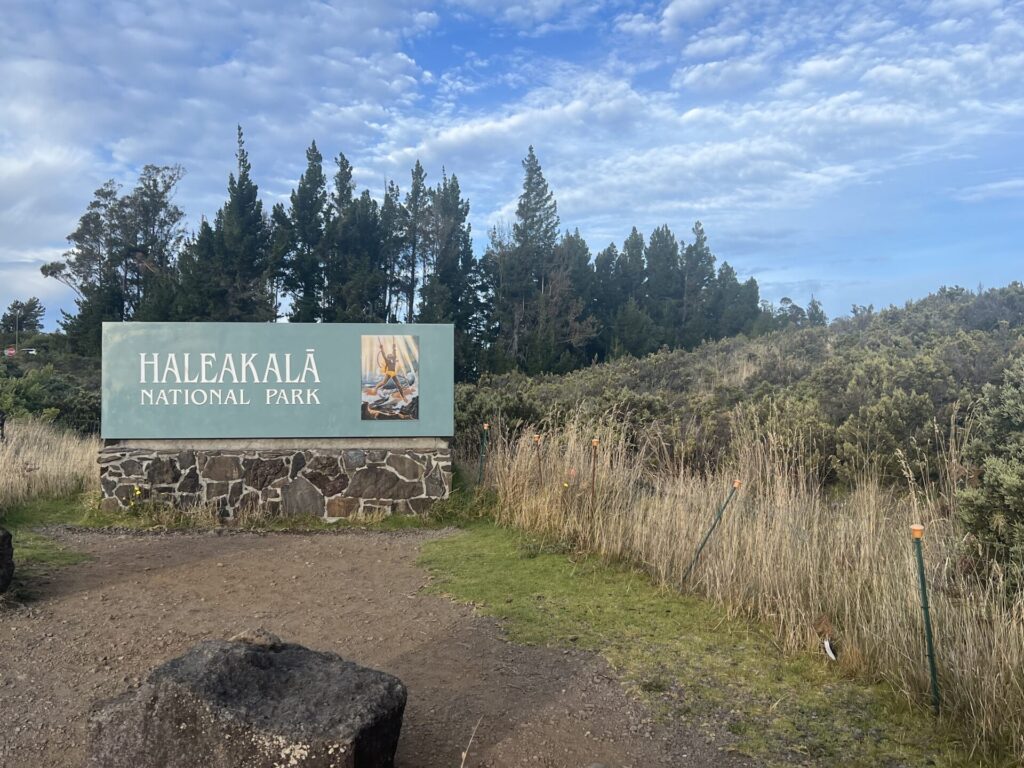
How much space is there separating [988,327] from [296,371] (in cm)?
1192

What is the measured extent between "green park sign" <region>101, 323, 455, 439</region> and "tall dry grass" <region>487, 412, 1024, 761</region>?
2131 mm

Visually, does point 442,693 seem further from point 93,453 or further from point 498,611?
point 93,453

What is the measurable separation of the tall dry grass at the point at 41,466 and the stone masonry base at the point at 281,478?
125cm

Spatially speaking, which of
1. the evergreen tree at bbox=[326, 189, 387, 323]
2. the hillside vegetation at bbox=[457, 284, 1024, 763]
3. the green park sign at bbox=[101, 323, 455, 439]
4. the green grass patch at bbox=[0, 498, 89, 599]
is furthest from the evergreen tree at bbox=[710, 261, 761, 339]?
the green grass patch at bbox=[0, 498, 89, 599]

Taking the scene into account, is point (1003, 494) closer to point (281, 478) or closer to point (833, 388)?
point (833, 388)

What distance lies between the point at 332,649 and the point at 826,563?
128 inches

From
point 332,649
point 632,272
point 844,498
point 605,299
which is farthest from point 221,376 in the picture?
point 632,272

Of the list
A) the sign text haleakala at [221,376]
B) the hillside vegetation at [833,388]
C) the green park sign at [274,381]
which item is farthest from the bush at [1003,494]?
the sign text haleakala at [221,376]

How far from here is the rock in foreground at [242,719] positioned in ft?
9.16

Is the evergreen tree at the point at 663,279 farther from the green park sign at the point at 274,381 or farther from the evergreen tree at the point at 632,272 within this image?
the green park sign at the point at 274,381

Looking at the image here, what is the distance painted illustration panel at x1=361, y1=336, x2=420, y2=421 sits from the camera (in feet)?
30.8

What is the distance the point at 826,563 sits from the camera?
522 cm

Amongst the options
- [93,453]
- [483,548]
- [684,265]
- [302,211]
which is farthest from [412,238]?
[483,548]

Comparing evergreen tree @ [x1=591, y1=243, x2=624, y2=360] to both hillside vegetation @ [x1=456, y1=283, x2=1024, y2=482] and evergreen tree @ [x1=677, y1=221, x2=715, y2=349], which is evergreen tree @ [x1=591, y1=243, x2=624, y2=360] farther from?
hillside vegetation @ [x1=456, y1=283, x2=1024, y2=482]
